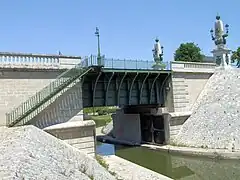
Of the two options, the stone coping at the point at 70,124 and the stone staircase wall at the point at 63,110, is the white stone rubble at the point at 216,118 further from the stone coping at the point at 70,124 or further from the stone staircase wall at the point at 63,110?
the stone staircase wall at the point at 63,110

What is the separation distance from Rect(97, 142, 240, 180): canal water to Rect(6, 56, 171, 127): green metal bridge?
4685 millimetres

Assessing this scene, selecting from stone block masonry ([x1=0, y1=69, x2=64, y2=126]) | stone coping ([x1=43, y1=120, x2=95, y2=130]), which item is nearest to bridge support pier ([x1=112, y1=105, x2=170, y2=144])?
stone coping ([x1=43, y1=120, x2=95, y2=130])

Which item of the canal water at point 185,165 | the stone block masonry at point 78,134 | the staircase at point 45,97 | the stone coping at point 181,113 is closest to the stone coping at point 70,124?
the stone block masonry at point 78,134

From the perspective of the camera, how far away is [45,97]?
1700cm

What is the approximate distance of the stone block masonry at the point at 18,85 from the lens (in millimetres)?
16422

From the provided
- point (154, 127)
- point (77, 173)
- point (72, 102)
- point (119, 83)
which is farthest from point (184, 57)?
point (77, 173)

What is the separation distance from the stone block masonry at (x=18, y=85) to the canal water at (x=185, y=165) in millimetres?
9714

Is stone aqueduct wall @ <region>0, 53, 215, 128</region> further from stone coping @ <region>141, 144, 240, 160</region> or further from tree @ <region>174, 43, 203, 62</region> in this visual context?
tree @ <region>174, 43, 203, 62</region>

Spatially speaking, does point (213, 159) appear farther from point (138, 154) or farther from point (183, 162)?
point (138, 154)

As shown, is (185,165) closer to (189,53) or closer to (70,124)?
(70,124)

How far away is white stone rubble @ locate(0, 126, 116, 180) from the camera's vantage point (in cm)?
838

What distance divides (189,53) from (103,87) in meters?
42.4

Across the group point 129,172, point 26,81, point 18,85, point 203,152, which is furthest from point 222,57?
point 18,85

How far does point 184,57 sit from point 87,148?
45.8m
